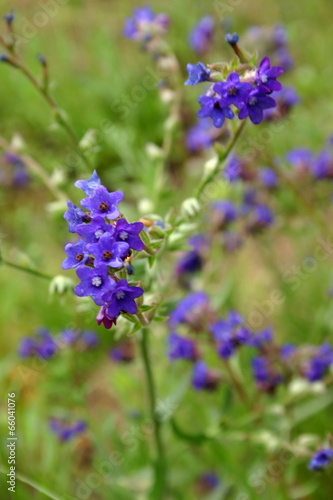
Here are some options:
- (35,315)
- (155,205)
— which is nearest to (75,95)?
(35,315)

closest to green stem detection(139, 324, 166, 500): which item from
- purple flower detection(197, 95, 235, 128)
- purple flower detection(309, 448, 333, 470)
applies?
purple flower detection(309, 448, 333, 470)

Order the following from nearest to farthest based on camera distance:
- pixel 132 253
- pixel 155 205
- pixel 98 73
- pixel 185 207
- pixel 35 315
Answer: pixel 132 253, pixel 185 207, pixel 155 205, pixel 35 315, pixel 98 73

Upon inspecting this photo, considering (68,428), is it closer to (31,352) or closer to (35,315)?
(31,352)

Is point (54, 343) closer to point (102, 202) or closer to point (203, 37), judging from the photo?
point (102, 202)

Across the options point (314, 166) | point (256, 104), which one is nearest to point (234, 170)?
point (314, 166)

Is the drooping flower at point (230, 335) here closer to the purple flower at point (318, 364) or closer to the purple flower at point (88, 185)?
the purple flower at point (318, 364)

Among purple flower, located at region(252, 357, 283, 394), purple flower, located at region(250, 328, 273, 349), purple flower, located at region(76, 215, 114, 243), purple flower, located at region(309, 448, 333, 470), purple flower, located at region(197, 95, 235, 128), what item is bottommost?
purple flower, located at region(309, 448, 333, 470)

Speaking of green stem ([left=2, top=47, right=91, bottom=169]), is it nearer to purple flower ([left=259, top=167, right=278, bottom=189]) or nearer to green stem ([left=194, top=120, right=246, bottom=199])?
green stem ([left=194, top=120, right=246, bottom=199])
